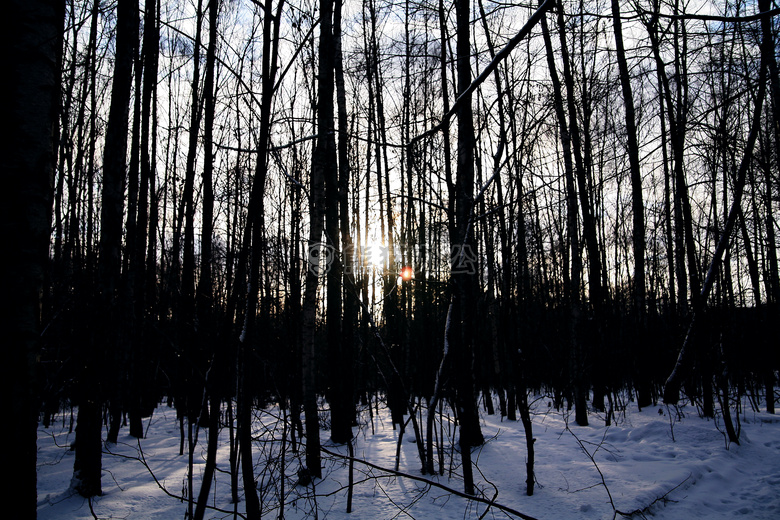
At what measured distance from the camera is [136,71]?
22.1 feet

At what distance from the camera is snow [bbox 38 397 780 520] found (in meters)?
3.23

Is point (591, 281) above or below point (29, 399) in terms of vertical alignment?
above

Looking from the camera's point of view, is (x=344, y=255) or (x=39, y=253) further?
(x=344, y=255)

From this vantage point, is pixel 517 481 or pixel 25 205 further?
pixel 517 481

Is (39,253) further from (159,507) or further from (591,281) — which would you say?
(591,281)

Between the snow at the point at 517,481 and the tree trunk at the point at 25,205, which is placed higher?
the tree trunk at the point at 25,205

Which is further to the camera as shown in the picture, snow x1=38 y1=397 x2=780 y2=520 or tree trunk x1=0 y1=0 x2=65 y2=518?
snow x1=38 y1=397 x2=780 y2=520

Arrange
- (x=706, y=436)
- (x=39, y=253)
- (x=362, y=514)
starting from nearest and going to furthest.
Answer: (x=39, y=253), (x=362, y=514), (x=706, y=436)

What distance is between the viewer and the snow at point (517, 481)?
323 centimetres

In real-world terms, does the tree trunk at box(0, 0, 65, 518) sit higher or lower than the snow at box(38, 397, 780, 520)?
higher

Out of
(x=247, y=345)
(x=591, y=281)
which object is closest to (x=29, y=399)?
(x=247, y=345)

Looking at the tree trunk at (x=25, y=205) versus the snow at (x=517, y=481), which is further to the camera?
the snow at (x=517, y=481)

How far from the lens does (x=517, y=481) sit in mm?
3918

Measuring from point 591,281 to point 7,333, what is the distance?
737cm
